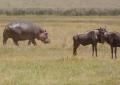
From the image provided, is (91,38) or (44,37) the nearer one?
(91,38)

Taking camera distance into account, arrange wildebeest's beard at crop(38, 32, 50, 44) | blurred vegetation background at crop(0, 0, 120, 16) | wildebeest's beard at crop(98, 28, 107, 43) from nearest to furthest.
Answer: wildebeest's beard at crop(98, 28, 107, 43) < wildebeest's beard at crop(38, 32, 50, 44) < blurred vegetation background at crop(0, 0, 120, 16)

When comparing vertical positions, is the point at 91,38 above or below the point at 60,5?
above

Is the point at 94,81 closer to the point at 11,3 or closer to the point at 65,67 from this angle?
the point at 65,67

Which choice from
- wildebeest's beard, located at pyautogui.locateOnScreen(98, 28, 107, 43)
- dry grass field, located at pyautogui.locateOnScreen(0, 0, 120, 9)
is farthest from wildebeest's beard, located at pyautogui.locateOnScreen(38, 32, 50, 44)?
dry grass field, located at pyautogui.locateOnScreen(0, 0, 120, 9)

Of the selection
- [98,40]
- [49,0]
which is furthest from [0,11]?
[98,40]

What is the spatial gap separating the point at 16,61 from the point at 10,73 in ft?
10.8

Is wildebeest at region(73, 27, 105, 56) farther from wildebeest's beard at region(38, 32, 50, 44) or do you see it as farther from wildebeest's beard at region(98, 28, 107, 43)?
wildebeest's beard at region(38, 32, 50, 44)

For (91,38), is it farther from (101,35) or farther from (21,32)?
(21,32)

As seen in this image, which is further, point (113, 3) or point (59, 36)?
point (113, 3)

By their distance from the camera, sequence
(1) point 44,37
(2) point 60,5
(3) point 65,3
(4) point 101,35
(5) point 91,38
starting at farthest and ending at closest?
(3) point 65,3 < (2) point 60,5 < (1) point 44,37 < (5) point 91,38 < (4) point 101,35

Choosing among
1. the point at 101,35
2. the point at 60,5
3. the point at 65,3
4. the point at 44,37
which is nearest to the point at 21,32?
the point at 44,37

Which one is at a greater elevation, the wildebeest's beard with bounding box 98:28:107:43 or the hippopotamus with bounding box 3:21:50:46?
the wildebeest's beard with bounding box 98:28:107:43

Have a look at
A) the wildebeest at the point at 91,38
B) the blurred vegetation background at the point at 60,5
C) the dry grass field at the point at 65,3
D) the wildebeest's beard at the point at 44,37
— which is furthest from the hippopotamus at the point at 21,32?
the dry grass field at the point at 65,3

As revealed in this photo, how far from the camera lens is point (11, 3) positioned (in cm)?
10512
